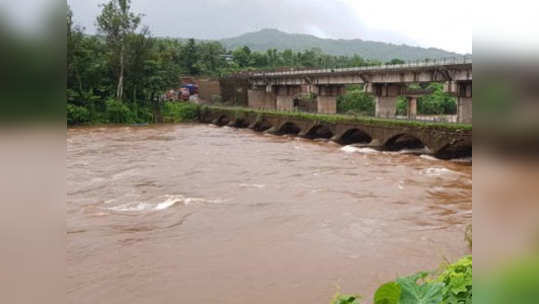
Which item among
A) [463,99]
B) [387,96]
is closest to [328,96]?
[387,96]

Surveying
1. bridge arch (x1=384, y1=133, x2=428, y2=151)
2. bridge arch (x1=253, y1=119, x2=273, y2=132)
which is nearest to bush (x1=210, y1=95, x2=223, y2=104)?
bridge arch (x1=253, y1=119, x2=273, y2=132)

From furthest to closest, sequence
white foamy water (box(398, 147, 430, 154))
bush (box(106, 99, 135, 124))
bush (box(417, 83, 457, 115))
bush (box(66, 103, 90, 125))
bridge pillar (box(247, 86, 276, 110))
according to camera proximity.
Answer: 1. bush (box(417, 83, 457, 115))
2. bridge pillar (box(247, 86, 276, 110))
3. bush (box(106, 99, 135, 124))
4. bush (box(66, 103, 90, 125))
5. white foamy water (box(398, 147, 430, 154))

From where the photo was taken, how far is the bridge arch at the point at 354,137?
105 feet

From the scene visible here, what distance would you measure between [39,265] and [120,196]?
620 inches

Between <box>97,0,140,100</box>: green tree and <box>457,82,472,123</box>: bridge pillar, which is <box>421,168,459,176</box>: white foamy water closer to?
<box>457,82,472,123</box>: bridge pillar

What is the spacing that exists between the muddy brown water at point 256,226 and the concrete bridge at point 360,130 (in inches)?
47.8

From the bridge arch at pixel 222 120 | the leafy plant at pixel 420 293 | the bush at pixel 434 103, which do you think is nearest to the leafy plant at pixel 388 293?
the leafy plant at pixel 420 293

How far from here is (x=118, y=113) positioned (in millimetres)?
49156

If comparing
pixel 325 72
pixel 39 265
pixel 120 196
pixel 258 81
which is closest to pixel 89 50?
pixel 258 81

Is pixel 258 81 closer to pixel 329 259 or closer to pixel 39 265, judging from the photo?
pixel 329 259

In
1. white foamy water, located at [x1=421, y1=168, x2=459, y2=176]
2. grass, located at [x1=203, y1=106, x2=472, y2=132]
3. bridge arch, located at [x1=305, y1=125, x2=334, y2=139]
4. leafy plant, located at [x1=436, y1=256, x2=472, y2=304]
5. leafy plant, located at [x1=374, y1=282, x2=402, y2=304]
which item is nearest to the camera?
leafy plant, located at [x1=374, y1=282, x2=402, y2=304]

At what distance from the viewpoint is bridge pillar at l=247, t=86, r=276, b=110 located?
179 feet

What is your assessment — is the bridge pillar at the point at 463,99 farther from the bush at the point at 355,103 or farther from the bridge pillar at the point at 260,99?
the bush at the point at 355,103

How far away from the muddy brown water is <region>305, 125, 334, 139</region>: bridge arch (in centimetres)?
1004
